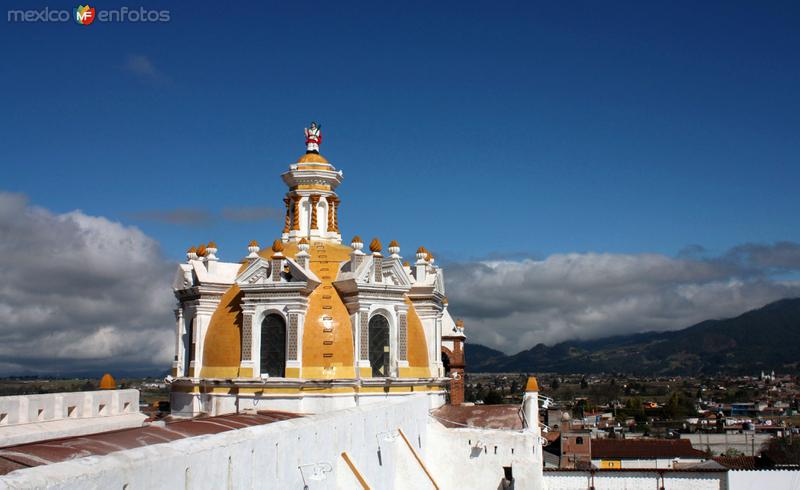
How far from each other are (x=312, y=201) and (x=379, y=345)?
592cm

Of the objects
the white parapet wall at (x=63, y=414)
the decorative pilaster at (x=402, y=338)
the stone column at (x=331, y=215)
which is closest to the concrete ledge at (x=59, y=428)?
the white parapet wall at (x=63, y=414)

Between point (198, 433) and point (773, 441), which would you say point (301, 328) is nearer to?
point (198, 433)

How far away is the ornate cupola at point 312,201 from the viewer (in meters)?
28.6

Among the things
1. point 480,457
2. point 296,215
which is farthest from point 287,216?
point 480,457

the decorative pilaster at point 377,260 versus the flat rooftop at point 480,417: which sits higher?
the decorative pilaster at point 377,260

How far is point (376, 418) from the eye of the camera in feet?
62.8

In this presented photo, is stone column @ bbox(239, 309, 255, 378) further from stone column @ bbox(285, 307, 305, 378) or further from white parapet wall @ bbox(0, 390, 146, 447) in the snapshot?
white parapet wall @ bbox(0, 390, 146, 447)

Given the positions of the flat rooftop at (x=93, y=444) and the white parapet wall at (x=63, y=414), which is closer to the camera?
the flat rooftop at (x=93, y=444)

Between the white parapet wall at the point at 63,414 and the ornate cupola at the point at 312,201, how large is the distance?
930 cm

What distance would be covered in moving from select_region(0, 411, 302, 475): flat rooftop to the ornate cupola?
1227 cm

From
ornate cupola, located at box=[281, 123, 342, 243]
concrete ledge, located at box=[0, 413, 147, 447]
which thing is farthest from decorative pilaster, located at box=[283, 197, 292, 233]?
concrete ledge, located at box=[0, 413, 147, 447]

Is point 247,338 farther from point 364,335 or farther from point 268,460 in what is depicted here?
point 268,460

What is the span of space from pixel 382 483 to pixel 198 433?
6665mm

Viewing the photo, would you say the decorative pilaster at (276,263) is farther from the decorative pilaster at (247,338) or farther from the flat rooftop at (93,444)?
the flat rooftop at (93,444)
